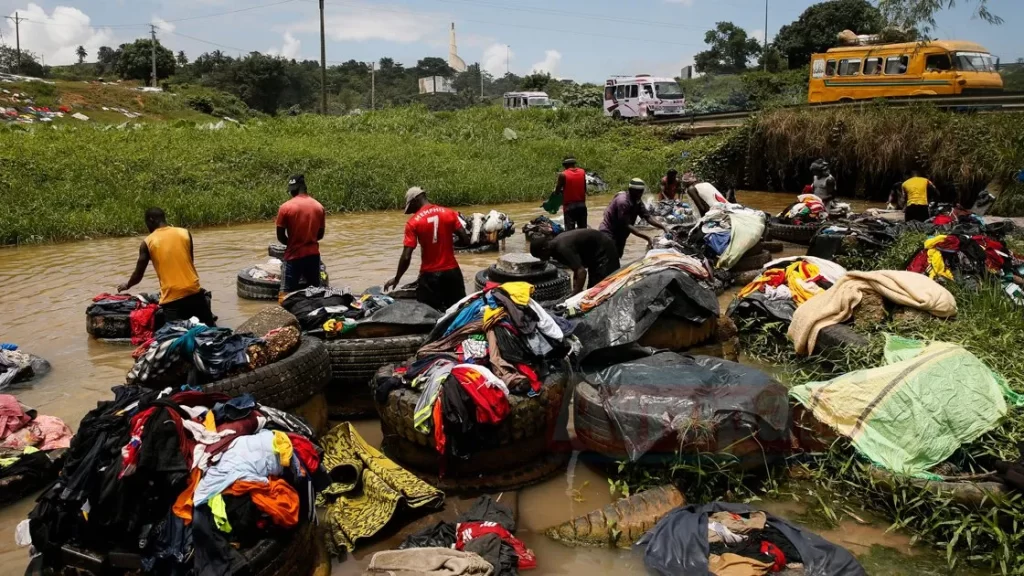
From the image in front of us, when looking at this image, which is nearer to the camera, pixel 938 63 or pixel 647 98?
pixel 938 63

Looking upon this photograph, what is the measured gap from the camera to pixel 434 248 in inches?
272

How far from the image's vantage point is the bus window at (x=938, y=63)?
21.1m

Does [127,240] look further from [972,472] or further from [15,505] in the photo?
[972,472]

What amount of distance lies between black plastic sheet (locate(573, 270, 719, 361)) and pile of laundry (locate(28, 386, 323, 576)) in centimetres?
288

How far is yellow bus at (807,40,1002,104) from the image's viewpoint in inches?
827

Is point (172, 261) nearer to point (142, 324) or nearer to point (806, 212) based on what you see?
point (142, 324)

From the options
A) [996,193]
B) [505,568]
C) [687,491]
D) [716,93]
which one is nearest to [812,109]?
[996,193]

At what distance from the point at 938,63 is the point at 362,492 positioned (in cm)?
2300

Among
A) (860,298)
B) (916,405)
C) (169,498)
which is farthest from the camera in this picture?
A: (860,298)

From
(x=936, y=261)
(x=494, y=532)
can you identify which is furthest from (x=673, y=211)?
(x=494, y=532)

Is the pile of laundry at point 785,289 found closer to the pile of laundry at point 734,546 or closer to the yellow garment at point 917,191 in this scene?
the pile of laundry at point 734,546

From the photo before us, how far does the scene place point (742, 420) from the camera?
464 cm

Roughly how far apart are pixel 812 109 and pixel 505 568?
1992 centimetres

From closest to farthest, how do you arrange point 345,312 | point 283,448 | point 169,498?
point 169,498 → point 283,448 → point 345,312
